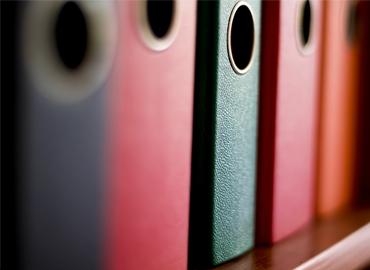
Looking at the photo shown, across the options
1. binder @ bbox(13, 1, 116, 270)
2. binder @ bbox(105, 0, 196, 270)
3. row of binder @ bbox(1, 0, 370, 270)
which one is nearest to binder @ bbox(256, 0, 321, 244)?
row of binder @ bbox(1, 0, 370, 270)

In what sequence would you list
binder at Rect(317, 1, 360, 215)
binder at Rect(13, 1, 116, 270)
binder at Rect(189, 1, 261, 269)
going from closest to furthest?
binder at Rect(13, 1, 116, 270), binder at Rect(189, 1, 261, 269), binder at Rect(317, 1, 360, 215)

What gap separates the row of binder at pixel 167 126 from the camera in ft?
1.03

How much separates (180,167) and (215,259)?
10 centimetres

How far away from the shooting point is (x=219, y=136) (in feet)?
1.54

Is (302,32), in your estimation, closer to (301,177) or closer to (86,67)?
(301,177)

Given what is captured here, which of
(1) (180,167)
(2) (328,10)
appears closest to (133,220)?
(1) (180,167)

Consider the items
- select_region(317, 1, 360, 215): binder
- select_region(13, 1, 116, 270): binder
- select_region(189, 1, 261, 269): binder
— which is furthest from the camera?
select_region(317, 1, 360, 215): binder

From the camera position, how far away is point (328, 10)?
0.65 meters

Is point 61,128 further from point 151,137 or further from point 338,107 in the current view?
point 338,107

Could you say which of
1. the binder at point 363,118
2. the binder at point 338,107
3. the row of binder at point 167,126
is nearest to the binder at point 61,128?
the row of binder at point 167,126

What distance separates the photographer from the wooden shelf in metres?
0.52

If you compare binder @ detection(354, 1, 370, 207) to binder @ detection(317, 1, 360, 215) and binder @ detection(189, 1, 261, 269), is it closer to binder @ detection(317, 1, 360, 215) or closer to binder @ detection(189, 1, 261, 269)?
binder @ detection(317, 1, 360, 215)

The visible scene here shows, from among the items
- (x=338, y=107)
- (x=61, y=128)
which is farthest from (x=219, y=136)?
(x=338, y=107)

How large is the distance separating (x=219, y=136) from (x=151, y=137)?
9cm
